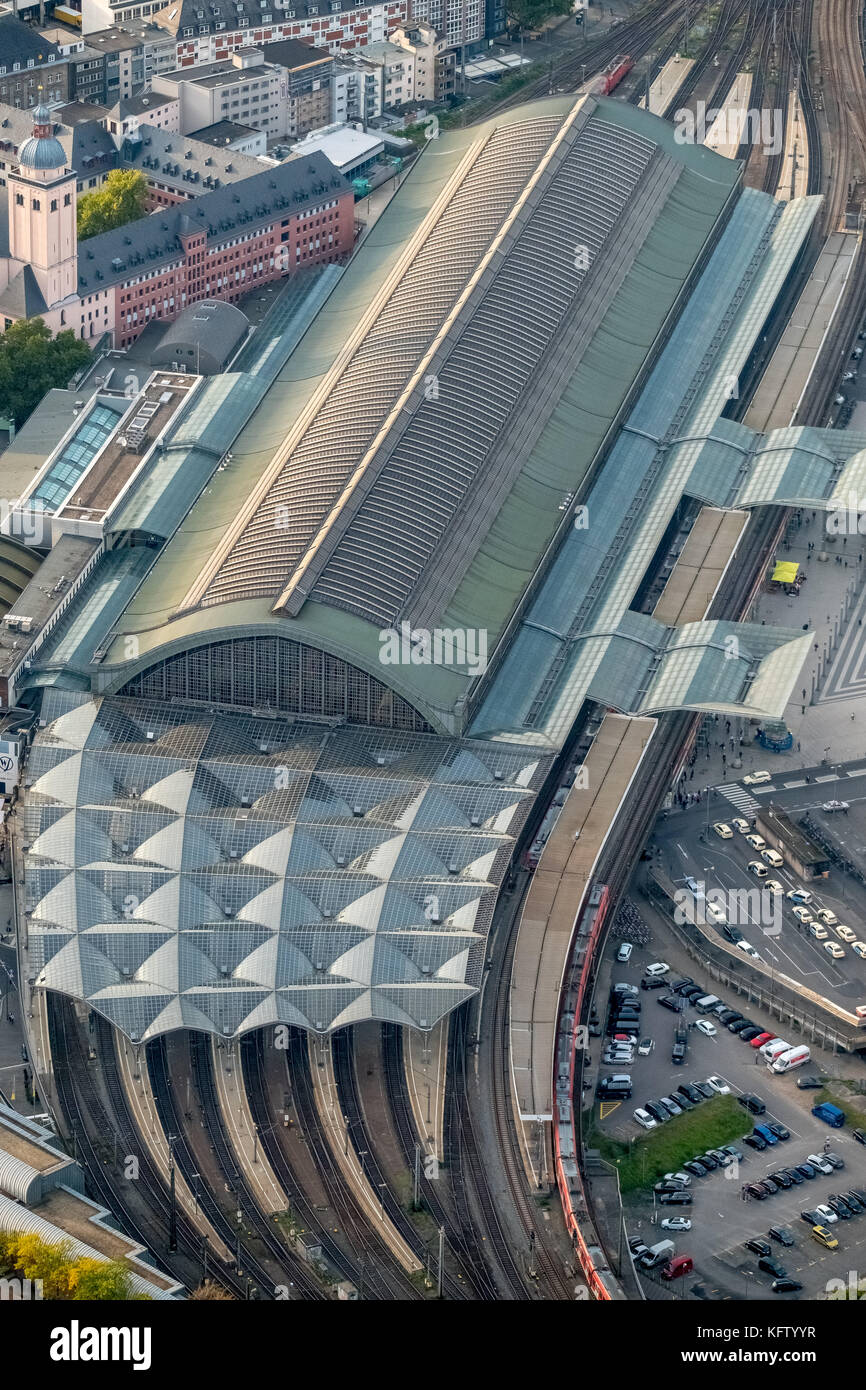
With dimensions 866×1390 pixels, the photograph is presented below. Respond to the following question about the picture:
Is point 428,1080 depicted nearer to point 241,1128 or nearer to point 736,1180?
point 241,1128

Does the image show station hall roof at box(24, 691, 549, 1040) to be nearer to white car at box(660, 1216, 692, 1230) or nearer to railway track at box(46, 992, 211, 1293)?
railway track at box(46, 992, 211, 1293)

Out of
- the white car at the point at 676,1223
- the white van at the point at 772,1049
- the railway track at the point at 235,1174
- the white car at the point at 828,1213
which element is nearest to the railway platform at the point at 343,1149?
the railway track at the point at 235,1174

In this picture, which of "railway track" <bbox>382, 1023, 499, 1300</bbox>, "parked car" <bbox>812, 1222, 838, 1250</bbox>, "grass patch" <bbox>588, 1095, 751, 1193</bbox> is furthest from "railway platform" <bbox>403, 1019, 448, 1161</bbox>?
"parked car" <bbox>812, 1222, 838, 1250</bbox>

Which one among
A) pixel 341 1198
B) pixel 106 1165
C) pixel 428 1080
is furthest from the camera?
pixel 428 1080

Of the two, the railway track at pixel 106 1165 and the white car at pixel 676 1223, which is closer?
the railway track at pixel 106 1165

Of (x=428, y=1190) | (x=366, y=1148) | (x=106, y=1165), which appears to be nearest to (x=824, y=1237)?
(x=428, y=1190)

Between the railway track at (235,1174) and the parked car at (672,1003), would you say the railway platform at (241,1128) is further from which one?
the parked car at (672,1003)
